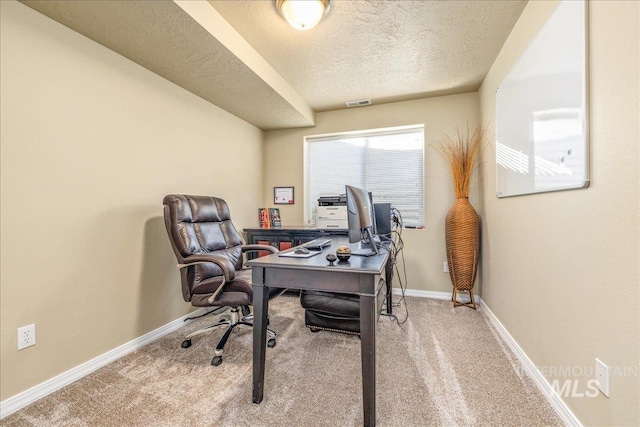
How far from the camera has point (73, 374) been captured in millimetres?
1647

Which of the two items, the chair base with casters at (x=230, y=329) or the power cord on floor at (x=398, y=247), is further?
the power cord on floor at (x=398, y=247)

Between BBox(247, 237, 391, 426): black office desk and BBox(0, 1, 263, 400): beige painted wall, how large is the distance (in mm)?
1234

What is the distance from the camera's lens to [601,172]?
41.8 inches

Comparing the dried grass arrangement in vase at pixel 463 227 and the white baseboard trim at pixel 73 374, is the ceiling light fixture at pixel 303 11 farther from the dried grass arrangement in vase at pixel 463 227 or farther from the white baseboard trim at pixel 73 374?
the white baseboard trim at pixel 73 374

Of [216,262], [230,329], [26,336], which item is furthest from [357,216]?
[26,336]

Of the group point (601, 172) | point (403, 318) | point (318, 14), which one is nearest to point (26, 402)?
point (403, 318)

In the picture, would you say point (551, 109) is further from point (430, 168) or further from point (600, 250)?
point (430, 168)

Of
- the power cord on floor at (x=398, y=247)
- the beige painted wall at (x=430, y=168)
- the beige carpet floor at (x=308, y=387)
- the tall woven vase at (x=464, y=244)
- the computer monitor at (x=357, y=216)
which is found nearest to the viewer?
the beige carpet floor at (x=308, y=387)

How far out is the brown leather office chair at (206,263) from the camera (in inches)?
73.3

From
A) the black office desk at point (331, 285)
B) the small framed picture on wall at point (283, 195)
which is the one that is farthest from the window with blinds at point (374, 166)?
the black office desk at point (331, 285)

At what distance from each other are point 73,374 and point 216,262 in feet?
3.51

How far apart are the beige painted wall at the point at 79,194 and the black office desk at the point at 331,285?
123 cm

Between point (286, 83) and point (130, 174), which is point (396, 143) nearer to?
point (286, 83)

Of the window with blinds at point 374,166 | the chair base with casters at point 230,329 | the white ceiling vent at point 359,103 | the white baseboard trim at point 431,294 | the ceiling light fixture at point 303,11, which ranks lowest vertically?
the white baseboard trim at point 431,294
